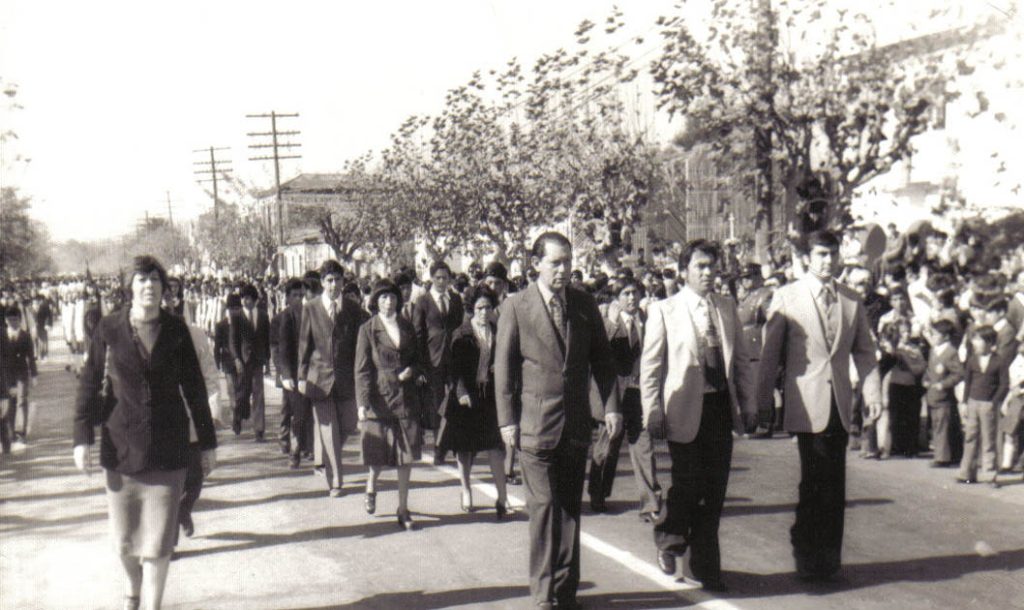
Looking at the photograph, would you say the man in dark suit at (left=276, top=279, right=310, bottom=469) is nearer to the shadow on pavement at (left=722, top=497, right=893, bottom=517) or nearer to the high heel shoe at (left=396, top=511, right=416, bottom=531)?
the high heel shoe at (left=396, top=511, right=416, bottom=531)

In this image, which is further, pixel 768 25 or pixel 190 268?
pixel 190 268

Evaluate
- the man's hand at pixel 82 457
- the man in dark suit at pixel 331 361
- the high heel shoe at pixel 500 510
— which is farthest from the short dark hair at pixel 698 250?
the man in dark suit at pixel 331 361

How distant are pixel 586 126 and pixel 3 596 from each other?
58.9 ft

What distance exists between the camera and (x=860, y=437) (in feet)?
42.7

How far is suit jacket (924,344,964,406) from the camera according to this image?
11.5 meters

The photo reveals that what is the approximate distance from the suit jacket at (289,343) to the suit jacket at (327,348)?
71cm

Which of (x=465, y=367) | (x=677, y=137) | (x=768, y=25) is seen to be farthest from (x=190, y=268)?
(x=465, y=367)

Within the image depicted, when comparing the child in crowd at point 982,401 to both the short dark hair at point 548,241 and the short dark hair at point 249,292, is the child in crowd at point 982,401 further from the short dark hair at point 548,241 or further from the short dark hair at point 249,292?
the short dark hair at point 249,292

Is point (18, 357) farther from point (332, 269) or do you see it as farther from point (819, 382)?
point (819, 382)

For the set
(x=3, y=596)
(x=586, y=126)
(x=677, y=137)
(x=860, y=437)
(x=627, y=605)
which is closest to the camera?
(x=627, y=605)

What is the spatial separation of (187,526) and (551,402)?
3385mm

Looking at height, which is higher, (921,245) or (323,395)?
(921,245)

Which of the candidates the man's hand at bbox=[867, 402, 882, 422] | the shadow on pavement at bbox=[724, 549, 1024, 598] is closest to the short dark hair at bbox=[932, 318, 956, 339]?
the shadow on pavement at bbox=[724, 549, 1024, 598]

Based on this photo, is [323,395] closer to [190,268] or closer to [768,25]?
[768,25]
